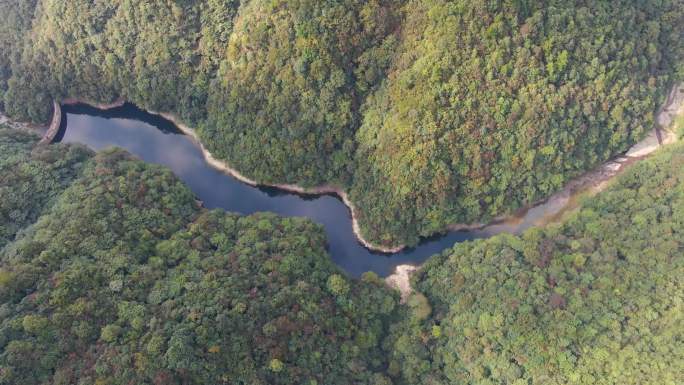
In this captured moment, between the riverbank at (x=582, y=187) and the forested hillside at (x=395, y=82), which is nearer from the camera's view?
the forested hillside at (x=395, y=82)

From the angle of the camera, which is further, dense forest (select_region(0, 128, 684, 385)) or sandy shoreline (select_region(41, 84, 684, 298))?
sandy shoreline (select_region(41, 84, 684, 298))

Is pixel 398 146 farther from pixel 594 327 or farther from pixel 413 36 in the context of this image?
pixel 594 327

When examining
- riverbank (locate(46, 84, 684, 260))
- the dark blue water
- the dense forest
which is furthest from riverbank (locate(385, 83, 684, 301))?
the dense forest

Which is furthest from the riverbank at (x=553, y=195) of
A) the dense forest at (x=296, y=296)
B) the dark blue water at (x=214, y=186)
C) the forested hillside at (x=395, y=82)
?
the dense forest at (x=296, y=296)

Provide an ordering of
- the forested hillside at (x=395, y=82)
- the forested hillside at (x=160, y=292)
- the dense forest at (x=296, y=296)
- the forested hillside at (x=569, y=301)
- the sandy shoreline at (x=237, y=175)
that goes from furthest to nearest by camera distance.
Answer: the sandy shoreline at (x=237, y=175)
the forested hillside at (x=395, y=82)
the forested hillside at (x=569, y=301)
the dense forest at (x=296, y=296)
the forested hillside at (x=160, y=292)

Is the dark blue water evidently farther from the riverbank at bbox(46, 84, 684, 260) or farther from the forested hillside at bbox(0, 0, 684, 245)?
the forested hillside at bbox(0, 0, 684, 245)

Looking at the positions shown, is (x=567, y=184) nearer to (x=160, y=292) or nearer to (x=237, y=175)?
(x=237, y=175)

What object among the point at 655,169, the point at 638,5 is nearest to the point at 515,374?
the point at 655,169

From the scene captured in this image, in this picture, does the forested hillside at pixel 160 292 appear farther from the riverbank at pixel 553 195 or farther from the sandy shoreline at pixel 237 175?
the riverbank at pixel 553 195
